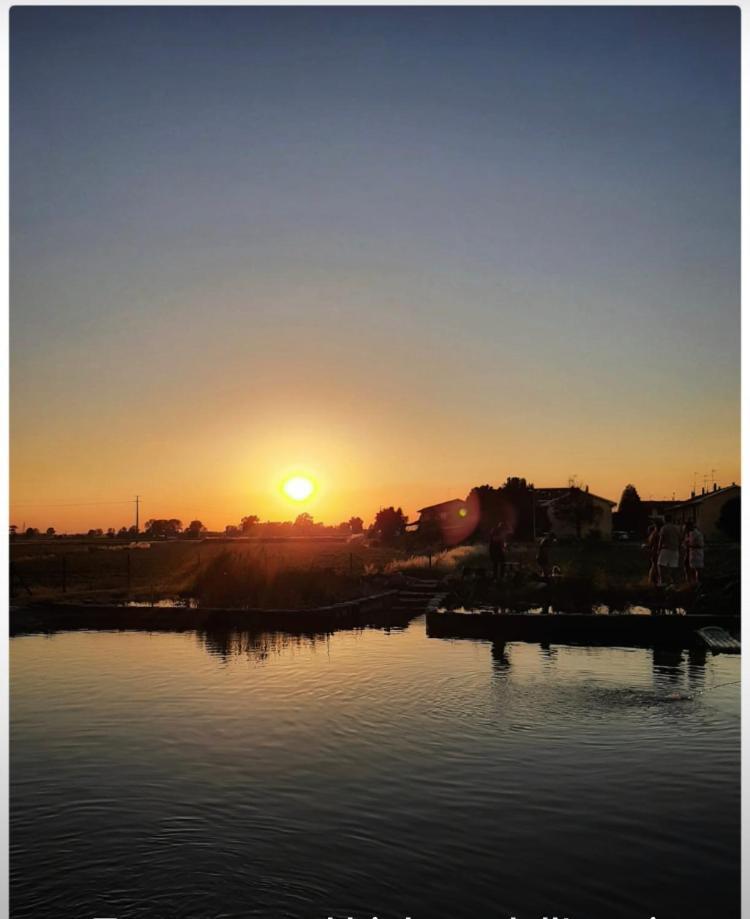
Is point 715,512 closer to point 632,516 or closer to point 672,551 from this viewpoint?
point 632,516

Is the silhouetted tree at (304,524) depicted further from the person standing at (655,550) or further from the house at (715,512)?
the person standing at (655,550)

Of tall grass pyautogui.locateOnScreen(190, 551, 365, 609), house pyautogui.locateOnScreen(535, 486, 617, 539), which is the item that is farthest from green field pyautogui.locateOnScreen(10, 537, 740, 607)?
house pyautogui.locateOnScreen(535, 486, 617, 539)

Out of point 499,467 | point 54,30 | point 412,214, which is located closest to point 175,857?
point 54,30

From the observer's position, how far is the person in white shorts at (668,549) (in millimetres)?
8352

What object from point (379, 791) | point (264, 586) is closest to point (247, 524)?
point (264, 586)

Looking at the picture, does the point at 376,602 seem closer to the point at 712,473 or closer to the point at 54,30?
the point at 712,473

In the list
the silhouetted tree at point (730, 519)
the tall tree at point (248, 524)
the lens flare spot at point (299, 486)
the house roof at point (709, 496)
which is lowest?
the tall tree at point (248, 524)

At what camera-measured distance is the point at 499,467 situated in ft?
37.0

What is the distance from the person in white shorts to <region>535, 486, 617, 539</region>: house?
10.7 meters

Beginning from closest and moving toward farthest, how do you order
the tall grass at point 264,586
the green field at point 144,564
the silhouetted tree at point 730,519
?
the tall grass at point 264,586, the green field at point 144,564, the silhouetted tree at point 730,519

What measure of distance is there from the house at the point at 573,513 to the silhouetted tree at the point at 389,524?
289 cm

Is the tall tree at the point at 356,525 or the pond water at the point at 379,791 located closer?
the pond water at the point at 379,791

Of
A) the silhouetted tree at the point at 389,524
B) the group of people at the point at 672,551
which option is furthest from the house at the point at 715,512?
the silhouetted tree at the point at 389,524

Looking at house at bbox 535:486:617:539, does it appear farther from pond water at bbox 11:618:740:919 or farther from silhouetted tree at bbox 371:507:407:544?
pond water at bbox 11:618:740:919
